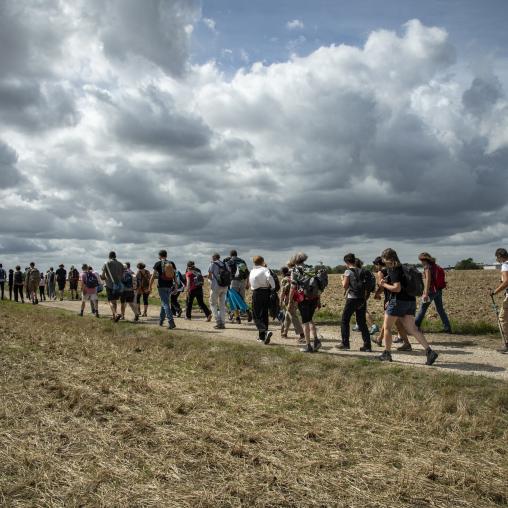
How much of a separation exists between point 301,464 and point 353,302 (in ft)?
21.0

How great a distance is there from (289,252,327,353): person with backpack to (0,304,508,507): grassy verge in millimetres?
949

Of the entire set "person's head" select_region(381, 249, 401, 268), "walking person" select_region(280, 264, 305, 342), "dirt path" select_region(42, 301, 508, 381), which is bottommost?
"dirt path" select_region(42, 301, 508, 381)

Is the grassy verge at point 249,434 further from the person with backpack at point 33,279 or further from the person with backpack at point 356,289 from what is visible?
the person with backpack at point 33,279

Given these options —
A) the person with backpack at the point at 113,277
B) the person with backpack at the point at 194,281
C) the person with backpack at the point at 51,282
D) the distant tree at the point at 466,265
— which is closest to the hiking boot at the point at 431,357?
the person with backpack at the point at 194,281

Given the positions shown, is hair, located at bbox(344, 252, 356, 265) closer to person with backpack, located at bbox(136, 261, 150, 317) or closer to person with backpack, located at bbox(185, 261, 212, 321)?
person with backpack, located at bbox(185, 261, 212, 321)

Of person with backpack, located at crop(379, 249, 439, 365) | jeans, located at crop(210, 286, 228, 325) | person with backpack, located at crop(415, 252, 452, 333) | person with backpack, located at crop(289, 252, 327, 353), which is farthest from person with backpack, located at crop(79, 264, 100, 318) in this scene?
person with backpack, located at crop(379, 249, 439, 365)

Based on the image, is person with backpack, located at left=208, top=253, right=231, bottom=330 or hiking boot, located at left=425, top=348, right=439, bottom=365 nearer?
hiking boot, located at left=425, top=348, right=439, bottom=365

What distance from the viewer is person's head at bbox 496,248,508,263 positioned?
10594mm

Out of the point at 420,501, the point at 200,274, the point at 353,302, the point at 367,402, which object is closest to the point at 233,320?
the point at 200,274

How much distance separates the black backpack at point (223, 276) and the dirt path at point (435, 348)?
1.31 metres

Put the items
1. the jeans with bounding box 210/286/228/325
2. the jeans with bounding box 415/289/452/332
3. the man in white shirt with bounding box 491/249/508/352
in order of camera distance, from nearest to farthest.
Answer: the man in white shirt with bounding box 491/249/508/352 → the jeans with bounding box 415/289/452/332 → the jeans with bounding box 210/286/228/325

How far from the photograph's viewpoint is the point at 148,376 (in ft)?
28.7

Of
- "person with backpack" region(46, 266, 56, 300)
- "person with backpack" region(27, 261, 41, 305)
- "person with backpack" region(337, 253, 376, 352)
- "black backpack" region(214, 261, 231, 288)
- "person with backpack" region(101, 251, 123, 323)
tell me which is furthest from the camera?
"person with backpack" region(46, 266, 56, 300)

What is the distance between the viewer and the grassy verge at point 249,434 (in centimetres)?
447
